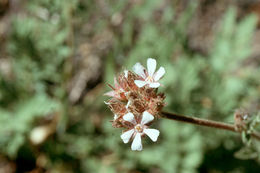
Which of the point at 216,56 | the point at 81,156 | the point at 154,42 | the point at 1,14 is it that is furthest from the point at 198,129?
the point at 1,14

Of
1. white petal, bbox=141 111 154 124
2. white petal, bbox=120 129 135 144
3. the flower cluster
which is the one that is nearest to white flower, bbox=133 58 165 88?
the flower cluster

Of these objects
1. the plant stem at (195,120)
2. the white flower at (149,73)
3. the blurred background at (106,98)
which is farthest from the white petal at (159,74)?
the blurred background at (106,98)

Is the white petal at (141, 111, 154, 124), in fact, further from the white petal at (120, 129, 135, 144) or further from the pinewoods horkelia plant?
the white petal at (120, 129, 135, 144)

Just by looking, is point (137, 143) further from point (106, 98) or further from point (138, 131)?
point (106, 98)

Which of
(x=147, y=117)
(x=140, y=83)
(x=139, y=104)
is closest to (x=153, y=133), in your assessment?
(x=147, y=117)

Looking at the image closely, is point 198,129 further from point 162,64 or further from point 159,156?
point 162,64

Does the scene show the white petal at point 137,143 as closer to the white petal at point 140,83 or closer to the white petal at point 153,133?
the white petal at point 153,133
